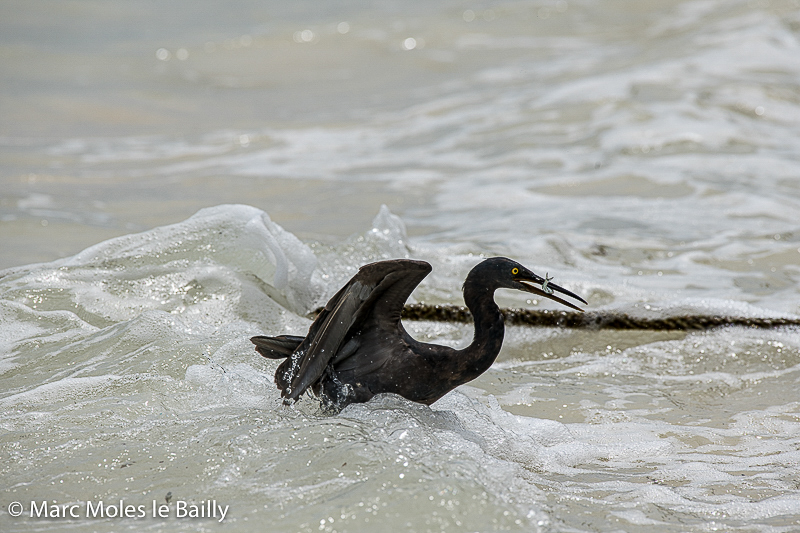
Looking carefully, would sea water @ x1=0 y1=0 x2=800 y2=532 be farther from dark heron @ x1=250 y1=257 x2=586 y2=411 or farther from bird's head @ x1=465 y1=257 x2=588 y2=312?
bird's head @ x1=465 y1=257 x2=588 y2=312

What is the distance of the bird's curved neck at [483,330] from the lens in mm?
3512

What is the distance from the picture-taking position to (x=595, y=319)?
17.2 feet

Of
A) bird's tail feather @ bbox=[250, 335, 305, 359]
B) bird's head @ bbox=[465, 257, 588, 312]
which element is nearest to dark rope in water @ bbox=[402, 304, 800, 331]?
bird's tail feather @ bbox=[250, 335, 305, 359]

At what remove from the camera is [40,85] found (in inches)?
597

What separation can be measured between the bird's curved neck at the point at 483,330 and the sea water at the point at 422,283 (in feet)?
1.17

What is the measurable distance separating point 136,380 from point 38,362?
0.73 metres

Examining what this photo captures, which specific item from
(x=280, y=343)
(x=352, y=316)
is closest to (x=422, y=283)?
(x=280, y=343)

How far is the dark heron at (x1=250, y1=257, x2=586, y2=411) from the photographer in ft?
11.6

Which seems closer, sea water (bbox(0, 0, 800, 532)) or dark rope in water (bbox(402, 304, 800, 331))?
sea water (bbox(0, 0, 800, 532))

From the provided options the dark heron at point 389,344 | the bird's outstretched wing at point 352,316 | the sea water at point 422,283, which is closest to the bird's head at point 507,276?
the dark heron at point 389,344

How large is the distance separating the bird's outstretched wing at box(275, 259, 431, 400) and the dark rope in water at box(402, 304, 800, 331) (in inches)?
58.2

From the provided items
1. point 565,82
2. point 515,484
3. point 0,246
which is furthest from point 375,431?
point 565,82

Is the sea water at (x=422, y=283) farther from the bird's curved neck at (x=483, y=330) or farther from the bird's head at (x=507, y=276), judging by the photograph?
the bird's head at (x=507, y=276)

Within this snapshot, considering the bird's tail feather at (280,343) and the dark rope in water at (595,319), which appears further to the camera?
the dark rope in water at (595,319)
